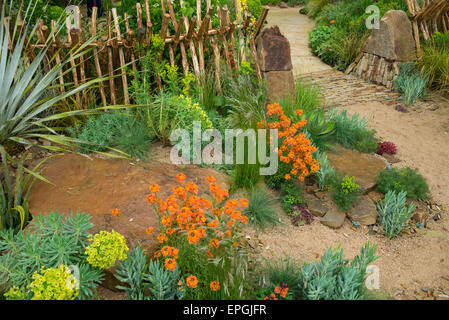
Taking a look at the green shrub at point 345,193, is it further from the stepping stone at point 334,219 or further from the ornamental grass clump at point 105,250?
the ornamental grass clump at point 105,250

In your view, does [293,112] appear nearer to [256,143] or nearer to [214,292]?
[256,143]

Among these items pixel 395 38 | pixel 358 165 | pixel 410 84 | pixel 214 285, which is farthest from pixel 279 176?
pixel 395 38

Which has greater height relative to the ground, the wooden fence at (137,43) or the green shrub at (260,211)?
the wooden fence at (137,43)

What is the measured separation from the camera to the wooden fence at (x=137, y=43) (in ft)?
13.2

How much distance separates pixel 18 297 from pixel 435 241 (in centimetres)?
304

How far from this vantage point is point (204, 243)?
2639mm

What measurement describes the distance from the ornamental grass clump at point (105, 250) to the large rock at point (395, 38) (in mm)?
Answer: 5098

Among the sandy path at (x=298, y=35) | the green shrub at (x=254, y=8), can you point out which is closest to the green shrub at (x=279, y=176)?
the sandy path at (x=298, y=35)

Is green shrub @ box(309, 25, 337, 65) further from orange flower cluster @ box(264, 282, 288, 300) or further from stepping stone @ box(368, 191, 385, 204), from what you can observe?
orange flower cluster @ box(264, 282, 288, 300)

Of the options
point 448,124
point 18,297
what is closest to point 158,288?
point 18,297

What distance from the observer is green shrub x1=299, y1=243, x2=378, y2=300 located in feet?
7.76

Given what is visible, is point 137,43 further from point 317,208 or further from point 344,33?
point 344,33

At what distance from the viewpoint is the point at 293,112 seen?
13.8 feet

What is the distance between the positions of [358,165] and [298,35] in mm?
4864
